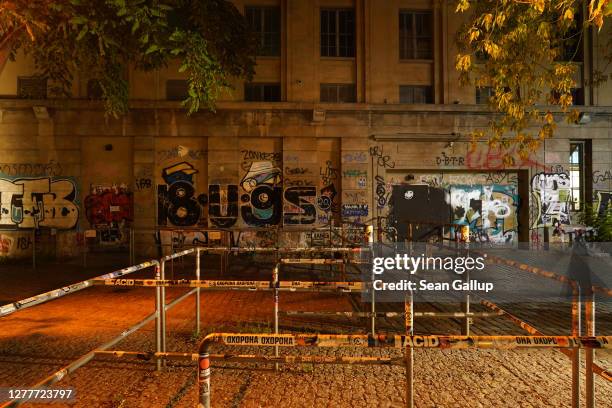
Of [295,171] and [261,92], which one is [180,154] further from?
[295,171]

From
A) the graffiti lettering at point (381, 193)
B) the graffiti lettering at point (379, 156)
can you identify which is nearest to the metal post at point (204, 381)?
the graffiti lettering at point (381, 193)

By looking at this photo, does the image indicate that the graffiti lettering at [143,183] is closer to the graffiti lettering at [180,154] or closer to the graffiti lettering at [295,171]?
the graffiti lettering at [180,154]

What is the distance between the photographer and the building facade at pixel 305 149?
15.5m

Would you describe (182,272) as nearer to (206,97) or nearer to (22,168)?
(206,97)

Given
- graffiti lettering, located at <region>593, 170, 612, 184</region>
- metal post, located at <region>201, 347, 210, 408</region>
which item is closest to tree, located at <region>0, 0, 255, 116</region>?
metal post, located at <region>201, 347, 210, 408</region>

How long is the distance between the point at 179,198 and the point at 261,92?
213 inches

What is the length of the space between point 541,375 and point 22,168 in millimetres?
17608

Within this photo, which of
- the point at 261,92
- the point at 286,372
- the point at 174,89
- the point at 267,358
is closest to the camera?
the point at 267,358

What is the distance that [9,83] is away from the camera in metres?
15.6

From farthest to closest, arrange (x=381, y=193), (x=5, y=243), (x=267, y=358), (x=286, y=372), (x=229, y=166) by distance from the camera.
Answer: (x=381, y=193), (x=229, y=166), (x=5, y=243), (x=286, y=372), (x=267, y=358)

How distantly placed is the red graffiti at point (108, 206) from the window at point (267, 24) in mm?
8197

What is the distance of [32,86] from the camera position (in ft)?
51.0

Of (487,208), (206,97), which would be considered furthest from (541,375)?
(487,208)

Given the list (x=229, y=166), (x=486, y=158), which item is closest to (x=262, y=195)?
(x=229, y=166)
